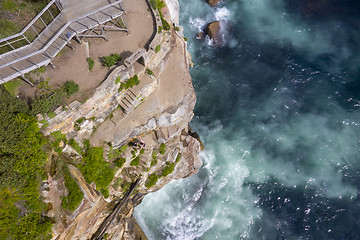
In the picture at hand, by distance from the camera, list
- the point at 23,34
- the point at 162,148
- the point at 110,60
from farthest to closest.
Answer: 1. the point at 162,148
2. the point at 110,60
3. the point at 23,34

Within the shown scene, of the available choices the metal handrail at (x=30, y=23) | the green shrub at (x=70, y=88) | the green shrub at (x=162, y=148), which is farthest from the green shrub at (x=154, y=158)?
the metal handrail at (x=30, y=23)

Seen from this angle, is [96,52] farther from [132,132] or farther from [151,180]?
[151,180]

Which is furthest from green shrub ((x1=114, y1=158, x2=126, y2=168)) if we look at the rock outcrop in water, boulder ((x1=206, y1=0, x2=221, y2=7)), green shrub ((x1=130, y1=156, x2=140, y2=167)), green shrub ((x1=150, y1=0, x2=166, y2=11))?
boulder ((x1=206, y1=0, x2=221, y2=7))

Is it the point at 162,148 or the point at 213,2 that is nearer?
the point at 162,148

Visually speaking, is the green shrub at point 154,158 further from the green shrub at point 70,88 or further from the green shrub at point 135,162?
the green shrub at point 70,88

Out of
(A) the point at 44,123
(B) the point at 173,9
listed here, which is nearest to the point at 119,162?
(A) the point at 44,123

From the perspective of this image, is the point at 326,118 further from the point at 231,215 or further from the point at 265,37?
the point at 231,215
